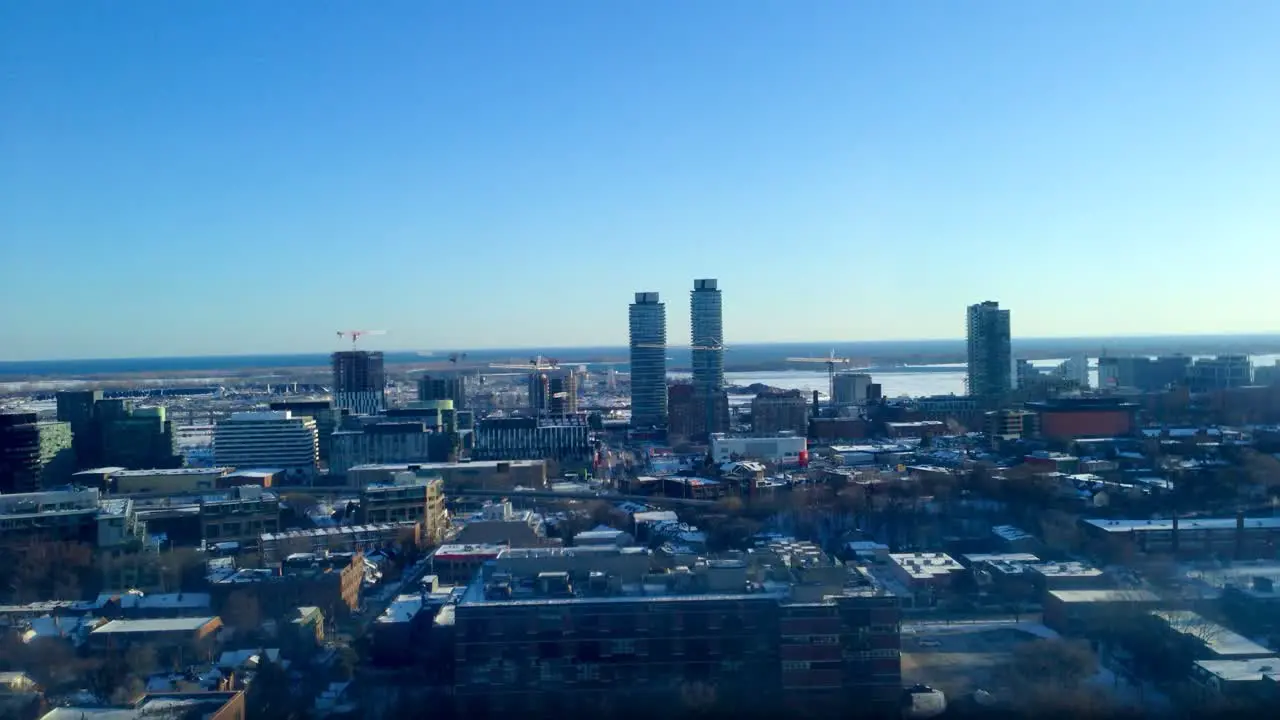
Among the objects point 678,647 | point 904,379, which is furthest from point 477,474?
point 904,379

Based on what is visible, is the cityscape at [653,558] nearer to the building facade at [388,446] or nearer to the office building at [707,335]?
the building facade at [388,446]

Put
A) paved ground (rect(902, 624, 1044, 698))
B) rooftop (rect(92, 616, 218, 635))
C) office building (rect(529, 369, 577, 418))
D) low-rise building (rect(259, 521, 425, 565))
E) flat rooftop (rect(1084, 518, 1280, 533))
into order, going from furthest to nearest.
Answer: office building (rect(529, 369, 577, 418))
low-rise building (rect(259, 521, 425, 565))
flat rooftop (rect(1084, 518, 1280, 533))
rooftop (rect(92, 616, 218, 635))
paved ground (rect(902, 624, 1044, 698))

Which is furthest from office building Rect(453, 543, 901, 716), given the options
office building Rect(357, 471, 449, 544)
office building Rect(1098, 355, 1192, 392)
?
office building Rect(1098, 355, 1192, 392)

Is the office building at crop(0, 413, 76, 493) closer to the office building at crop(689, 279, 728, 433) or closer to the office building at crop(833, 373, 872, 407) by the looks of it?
the office building at crop(689, 279, 728, 433)

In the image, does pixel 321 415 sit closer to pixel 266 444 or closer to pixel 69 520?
pixel 266 444

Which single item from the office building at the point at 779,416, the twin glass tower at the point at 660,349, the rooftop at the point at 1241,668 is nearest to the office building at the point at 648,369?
the twin glass tower at the point at 660,349
